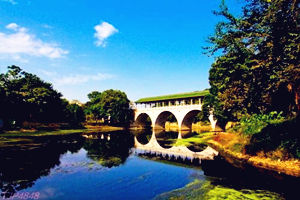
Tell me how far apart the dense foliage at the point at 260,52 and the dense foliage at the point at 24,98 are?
44774 mm

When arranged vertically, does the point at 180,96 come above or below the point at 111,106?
above

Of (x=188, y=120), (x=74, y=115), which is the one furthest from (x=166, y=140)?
(x=74, y=115)

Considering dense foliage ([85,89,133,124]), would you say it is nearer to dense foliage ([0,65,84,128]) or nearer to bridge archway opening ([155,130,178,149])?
dense foliage ([0,65,84,128])

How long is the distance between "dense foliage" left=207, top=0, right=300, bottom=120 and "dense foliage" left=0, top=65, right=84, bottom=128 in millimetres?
44774

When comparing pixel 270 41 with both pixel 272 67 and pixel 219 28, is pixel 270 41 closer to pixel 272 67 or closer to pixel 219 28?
pixel 272 67

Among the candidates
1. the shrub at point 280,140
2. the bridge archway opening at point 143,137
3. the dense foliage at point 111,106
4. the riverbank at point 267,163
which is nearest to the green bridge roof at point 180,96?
the dense foliage at point 111,106

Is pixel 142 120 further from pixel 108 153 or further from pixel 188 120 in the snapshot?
pixel 108 153

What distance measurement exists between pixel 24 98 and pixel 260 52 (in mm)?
49346

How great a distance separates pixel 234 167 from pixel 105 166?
9271 millimetres

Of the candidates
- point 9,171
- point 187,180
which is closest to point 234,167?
point 187,180

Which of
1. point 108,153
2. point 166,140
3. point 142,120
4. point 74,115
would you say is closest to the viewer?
point 108,153

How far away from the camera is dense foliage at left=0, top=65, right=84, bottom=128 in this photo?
45.1 metres

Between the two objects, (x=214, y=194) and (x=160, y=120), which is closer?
(x=214, y=194)

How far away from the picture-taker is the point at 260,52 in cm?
1246
